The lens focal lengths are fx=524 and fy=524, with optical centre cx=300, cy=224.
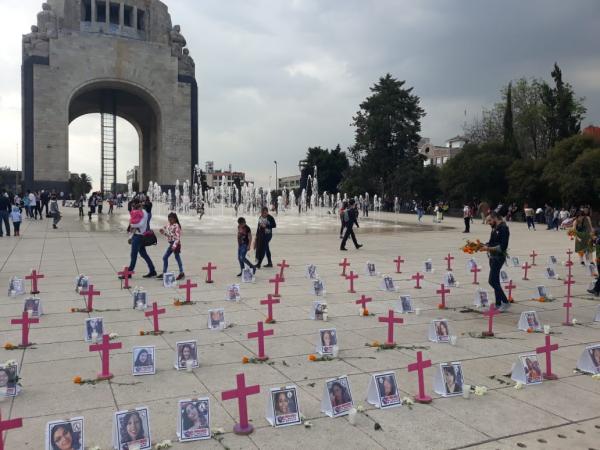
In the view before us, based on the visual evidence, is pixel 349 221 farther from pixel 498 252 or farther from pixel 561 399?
pixel 561 399

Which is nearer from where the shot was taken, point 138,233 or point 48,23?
point 138,233

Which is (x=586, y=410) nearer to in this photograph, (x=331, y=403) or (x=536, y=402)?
(x=536, y=402)

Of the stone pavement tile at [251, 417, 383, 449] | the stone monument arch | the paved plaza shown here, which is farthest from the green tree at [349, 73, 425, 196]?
the stone pavement tile at [251, 417, 383, 449]

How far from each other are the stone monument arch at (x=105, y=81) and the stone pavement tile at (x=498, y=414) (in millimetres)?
52557

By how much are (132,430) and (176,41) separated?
59.4 metres

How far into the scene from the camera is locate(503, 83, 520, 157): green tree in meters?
52.3

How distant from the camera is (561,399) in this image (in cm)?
523

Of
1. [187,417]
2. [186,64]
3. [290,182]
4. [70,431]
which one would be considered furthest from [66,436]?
[290,182]

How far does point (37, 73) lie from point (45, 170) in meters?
9.36

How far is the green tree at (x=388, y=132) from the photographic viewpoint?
64.5m

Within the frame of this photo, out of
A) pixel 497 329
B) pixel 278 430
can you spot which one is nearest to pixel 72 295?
pixel 278 430

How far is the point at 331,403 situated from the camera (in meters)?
4.69

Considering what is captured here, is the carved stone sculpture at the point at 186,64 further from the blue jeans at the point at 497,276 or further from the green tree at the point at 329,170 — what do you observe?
the blue jeans at the point at 497,276

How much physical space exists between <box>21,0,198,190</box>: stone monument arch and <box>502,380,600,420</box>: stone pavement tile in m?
52.6
